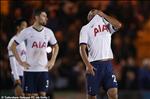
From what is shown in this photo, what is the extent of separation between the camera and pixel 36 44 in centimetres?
1438

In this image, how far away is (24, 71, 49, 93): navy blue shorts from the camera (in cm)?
1445

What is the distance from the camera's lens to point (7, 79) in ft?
60.5

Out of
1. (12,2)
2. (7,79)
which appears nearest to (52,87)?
(7,79)

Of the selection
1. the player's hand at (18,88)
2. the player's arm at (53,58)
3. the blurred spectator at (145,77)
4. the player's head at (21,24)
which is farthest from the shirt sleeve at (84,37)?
the blurred spectator at (145,77)

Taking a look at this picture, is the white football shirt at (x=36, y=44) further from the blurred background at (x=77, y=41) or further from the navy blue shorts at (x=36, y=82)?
the blurred background at (x=77, y=41)

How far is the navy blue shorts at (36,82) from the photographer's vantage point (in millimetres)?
14445

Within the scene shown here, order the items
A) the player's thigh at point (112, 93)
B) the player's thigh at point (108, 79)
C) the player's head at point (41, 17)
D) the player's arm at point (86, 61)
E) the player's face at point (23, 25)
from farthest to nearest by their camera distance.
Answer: the player's face at point (23, 25) → the player's head at point (41, 17) → the player's thigh at point (108, 79) → the player's thigh at point (112, 93) → the player's arm at point (86, 61)

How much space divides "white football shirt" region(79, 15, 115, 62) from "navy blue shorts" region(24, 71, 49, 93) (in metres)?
1.68

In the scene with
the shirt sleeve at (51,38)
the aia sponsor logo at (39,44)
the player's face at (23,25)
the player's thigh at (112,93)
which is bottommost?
the player's thigh at (112,93)

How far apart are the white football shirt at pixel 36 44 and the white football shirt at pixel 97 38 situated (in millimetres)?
1487

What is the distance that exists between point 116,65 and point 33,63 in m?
4.58

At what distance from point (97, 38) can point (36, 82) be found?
2207mm

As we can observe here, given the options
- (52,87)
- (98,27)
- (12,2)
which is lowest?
(52,87)

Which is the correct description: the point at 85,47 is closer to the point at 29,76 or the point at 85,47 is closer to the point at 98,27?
the point at 98,27
